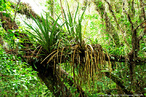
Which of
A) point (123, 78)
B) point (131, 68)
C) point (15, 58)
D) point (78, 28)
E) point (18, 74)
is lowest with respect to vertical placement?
point (123, 78)

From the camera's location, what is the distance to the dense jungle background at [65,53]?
1.27 meters

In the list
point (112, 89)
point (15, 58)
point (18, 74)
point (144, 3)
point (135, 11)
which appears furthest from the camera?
point (112, 89)

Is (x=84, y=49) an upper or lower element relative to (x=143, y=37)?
lower

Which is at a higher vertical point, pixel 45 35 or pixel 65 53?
pixel 45 35

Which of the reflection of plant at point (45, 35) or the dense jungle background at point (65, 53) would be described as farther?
the reflection of plant at point (45, 35)

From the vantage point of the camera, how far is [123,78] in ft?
8.06

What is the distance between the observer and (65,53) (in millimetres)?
1403

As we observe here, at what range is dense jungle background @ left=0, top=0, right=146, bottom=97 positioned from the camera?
1.27 metres

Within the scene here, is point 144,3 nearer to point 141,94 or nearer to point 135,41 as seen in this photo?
point 135,41

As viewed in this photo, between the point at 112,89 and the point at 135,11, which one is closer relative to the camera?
the point at 135,11

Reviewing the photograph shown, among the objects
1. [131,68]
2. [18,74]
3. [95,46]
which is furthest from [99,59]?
[131,68]

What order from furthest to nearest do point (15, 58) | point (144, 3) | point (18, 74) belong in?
point (144, 3)
point (15, 58)
point (18, 74)

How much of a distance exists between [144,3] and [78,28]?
4.82 feet

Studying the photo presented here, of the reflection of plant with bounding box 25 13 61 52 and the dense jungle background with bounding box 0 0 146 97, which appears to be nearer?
the dense jungle background with bounding box 0 0 146 97
